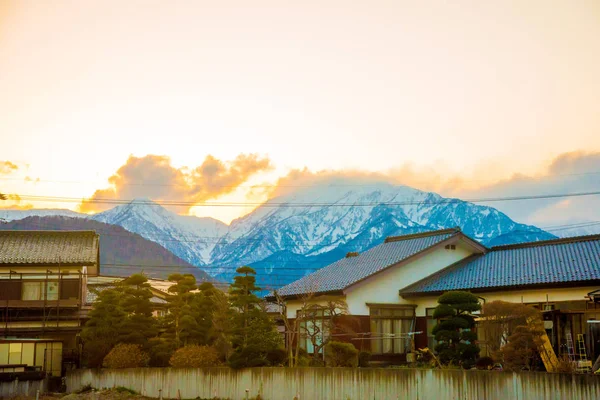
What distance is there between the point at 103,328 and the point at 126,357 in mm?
3157

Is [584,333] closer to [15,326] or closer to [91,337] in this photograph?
[91,337]

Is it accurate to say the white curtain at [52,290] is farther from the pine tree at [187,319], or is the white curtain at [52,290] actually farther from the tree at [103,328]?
the pine tree at [187,319]

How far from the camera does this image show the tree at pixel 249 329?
2491cm

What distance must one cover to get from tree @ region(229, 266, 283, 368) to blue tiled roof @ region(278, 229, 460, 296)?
164 inches

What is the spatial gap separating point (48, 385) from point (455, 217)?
133m

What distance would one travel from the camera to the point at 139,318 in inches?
1288

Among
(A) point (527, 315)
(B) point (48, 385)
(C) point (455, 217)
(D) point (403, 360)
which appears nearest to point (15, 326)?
(B) point (48, 385)

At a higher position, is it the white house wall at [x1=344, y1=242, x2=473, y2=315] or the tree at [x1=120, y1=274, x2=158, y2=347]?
the white house wall at [x1=344, y1=242, x2=473, y2=315]

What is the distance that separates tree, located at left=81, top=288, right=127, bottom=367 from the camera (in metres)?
32.6

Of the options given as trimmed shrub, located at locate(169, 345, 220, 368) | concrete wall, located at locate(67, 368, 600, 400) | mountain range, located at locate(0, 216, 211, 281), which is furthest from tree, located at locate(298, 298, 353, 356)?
mountain range, located at locate(0, 216, 211, 281)

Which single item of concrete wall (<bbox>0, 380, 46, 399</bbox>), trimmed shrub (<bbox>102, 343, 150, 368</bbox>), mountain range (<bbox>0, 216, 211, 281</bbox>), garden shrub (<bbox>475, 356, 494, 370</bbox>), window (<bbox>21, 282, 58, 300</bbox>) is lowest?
concrete wall (<bbox>0, 380, 46, 399</bbox>)

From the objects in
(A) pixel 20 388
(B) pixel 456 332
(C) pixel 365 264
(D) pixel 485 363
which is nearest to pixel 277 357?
(B) pixel 456 332

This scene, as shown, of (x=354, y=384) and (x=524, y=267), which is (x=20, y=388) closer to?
(x=354, y=384)

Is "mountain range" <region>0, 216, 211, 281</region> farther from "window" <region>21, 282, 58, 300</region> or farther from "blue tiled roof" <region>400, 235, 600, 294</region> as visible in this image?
"blue tiled roof" <region>400, 235, 600, 294</region>
